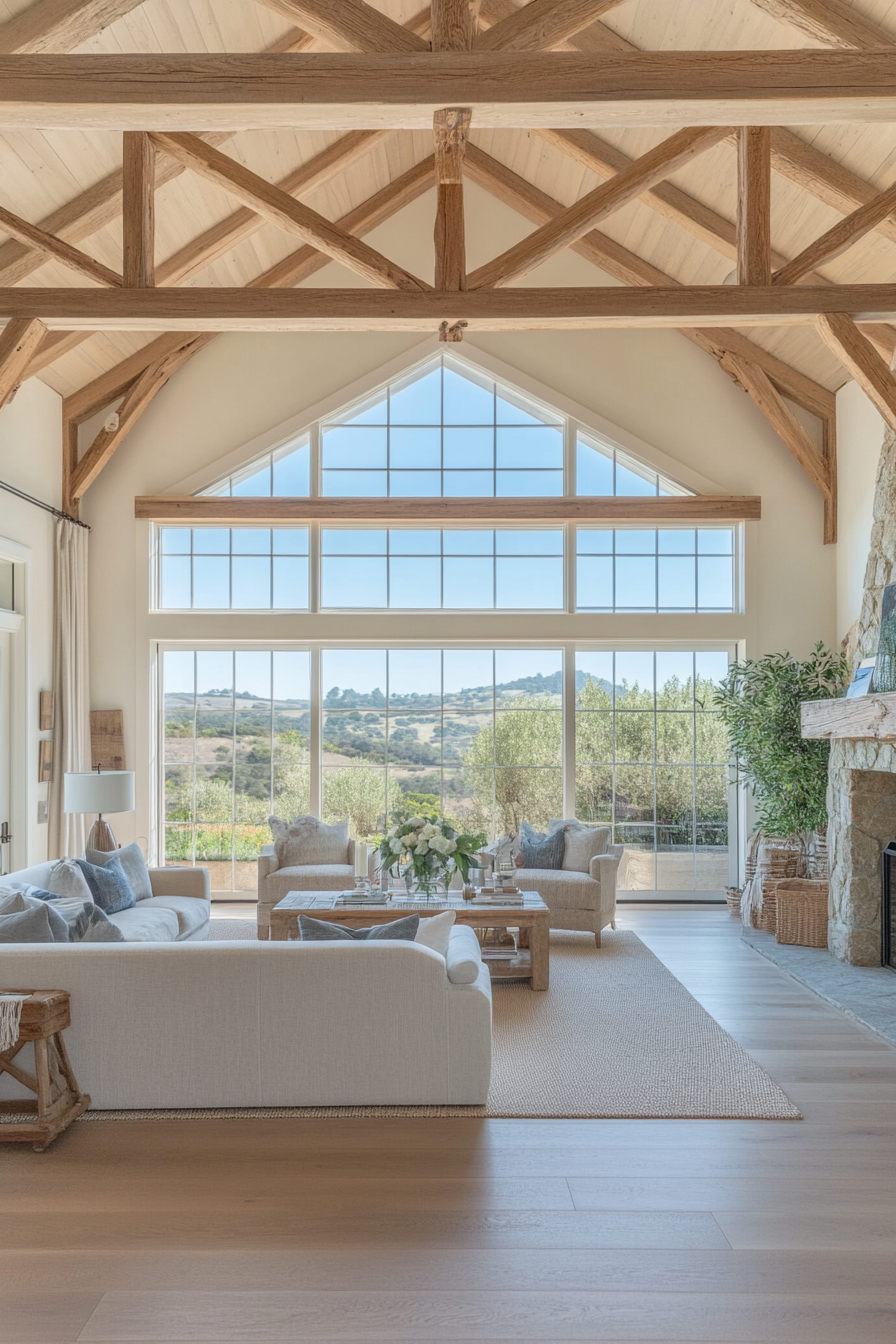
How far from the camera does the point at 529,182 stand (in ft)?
27.0

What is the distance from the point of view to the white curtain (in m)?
7.84

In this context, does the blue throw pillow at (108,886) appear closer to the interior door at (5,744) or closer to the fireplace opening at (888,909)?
the interior door at (5,744)

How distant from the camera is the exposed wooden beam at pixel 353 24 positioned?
14.5ft

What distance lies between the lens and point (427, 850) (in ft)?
19.7

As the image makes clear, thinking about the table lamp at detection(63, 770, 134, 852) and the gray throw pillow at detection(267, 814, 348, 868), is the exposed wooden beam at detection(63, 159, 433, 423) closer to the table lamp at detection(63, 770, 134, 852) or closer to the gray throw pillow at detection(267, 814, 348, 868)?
the table lamp at detection(63, 770, 134, 852)

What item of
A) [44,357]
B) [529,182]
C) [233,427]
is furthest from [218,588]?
[529,182]

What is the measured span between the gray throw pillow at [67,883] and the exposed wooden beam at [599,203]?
3826 mm

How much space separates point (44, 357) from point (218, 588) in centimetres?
229

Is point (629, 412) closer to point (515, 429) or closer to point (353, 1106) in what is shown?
point (515, 429)

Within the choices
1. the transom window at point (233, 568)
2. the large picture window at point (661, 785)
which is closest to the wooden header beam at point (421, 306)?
the transom window at point (233, 568)

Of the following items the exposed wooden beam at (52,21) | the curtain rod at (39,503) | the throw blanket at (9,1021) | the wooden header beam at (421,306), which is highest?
the exposed wooden beam at (52,21)

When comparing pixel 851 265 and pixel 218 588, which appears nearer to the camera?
pixel 851 265

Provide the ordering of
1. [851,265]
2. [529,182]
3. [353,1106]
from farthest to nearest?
[529,182]
[851,265]
[353,1106]

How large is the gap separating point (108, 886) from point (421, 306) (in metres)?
3.68
